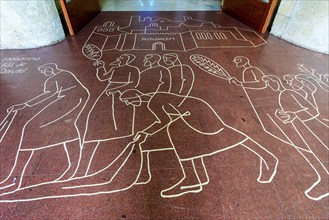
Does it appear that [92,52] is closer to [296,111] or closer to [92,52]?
[92,52]

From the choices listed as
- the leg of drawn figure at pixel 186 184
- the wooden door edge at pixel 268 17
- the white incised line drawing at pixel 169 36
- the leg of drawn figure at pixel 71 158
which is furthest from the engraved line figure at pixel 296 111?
the leg of drawn figure at pixel 71 158

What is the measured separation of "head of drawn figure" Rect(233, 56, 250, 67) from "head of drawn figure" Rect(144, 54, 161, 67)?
1059 millimetres

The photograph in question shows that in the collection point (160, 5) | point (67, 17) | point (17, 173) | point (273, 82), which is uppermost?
point (67, 17)

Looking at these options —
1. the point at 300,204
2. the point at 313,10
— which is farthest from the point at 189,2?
the point at 300,204

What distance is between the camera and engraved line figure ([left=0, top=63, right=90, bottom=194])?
1.50 m

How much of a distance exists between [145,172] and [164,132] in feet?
1.36

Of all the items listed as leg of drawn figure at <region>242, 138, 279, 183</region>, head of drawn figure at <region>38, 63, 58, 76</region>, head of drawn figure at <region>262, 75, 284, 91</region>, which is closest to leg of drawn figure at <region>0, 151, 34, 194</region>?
head of drawn figure at <region>38, 63, 58, 76</region>

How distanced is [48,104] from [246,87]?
7.11ft

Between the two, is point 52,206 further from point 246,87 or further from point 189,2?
point 189,2

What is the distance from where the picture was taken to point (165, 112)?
1.94m

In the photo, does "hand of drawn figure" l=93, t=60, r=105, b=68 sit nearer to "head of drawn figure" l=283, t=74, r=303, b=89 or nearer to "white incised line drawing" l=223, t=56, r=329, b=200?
"white incised line drawing" l=223, t=56, r=329, b=200

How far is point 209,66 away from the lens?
2.57m

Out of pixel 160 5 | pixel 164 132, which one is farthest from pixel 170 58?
pixel 160 5

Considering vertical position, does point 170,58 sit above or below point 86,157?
above
